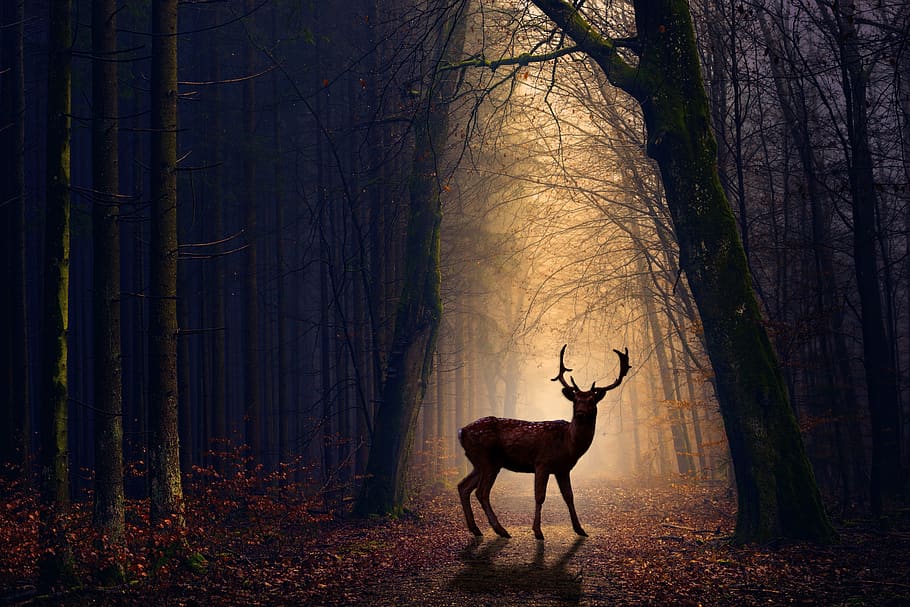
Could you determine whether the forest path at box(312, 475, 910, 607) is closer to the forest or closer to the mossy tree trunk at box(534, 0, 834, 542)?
the forest

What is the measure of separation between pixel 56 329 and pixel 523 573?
671 centimetres

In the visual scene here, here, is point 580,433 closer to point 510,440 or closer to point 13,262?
point 510,440

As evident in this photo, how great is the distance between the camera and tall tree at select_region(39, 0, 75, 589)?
981 centimetres

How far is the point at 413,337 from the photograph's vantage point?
59.2 feet

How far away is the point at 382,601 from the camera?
809 centimetres

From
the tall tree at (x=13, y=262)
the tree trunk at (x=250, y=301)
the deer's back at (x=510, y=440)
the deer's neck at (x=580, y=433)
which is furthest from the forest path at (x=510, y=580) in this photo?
the tree trunk at (x=250, y=301)

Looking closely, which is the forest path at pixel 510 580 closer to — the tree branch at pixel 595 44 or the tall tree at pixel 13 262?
the tree branch at pixel 595 44

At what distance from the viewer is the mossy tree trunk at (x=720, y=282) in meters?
11.2

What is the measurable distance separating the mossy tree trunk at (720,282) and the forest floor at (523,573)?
668mm

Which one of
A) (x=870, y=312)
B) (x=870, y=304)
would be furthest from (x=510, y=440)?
(x=870, y=312)

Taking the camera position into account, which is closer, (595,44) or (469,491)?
(469,491)

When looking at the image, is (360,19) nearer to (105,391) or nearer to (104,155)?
(104,155)

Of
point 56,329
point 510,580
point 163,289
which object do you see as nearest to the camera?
point 510,580

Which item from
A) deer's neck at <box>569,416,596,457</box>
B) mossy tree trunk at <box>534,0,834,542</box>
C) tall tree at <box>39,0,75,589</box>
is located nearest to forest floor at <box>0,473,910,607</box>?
tall tree at <box>39,0,75,589</box>
